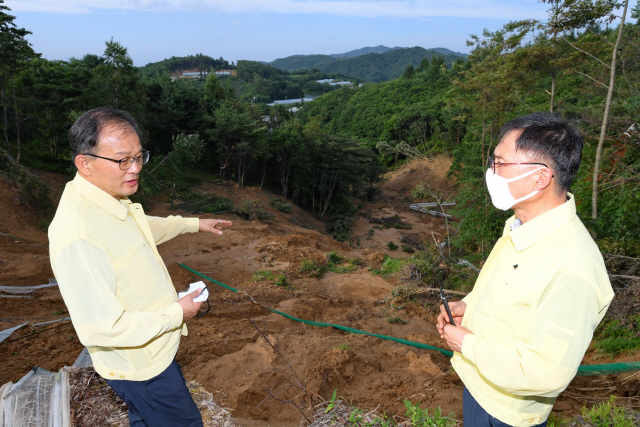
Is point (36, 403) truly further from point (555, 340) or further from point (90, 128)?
point (555, 340)

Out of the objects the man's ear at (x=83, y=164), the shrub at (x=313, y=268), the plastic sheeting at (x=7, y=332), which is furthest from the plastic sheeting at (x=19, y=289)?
the man's ear at (x=83, y=164)

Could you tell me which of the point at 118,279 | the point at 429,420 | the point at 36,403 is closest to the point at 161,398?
the point at 118,279

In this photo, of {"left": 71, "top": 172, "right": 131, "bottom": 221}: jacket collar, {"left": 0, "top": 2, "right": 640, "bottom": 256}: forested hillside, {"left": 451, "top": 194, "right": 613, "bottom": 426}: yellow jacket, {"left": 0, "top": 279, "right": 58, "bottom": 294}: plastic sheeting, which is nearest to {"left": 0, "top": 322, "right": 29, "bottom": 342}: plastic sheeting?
{"left": 0, "top": 279, "right": 58, "bottom": 294}: plastic sheeting

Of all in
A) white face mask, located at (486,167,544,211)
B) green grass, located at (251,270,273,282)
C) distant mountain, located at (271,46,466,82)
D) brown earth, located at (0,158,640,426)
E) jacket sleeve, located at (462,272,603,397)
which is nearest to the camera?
jacket sleeve, located at (462,272,603,397)

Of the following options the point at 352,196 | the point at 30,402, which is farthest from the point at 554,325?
the point at 352,196

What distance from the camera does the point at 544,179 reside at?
1.42 metres

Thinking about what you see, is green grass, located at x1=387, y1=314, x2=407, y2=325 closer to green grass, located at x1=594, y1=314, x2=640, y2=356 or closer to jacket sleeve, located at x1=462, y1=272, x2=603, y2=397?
green grass, located at x1=594, y1=314, x2=640, y2=356

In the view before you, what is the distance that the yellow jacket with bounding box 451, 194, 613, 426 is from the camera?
1212mm

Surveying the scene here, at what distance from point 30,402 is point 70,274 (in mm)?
1430

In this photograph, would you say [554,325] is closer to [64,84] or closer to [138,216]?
[138,216]

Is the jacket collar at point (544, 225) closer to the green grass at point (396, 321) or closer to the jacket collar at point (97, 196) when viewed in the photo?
the jacket collar at point (97, 196)

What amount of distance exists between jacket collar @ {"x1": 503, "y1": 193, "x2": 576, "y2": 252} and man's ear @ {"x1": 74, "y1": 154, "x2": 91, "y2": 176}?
1.87 m

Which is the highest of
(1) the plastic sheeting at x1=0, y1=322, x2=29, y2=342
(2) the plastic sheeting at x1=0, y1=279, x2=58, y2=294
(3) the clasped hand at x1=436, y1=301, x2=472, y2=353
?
(3) the clasped hand at x1=436, y1=301, x2=472, y2=353

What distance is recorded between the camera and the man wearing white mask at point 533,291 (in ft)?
4.00
